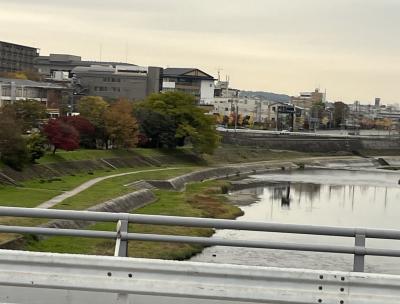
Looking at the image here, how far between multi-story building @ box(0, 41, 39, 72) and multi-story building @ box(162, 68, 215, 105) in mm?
26488

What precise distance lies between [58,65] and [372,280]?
140 m

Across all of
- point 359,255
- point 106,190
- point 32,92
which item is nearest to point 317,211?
point 106,190

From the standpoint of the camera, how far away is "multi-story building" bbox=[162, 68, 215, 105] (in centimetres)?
12912

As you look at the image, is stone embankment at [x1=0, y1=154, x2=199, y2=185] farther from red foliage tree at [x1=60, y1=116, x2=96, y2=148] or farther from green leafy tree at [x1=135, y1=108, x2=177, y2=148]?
red foliage tree at [x1=60, y1=116, x2=96, y2=148]

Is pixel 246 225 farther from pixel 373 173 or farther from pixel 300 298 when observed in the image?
pixel 373 173

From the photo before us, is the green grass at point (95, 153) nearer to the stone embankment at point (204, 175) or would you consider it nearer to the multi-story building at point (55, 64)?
the stone embankment at point (204, 175)

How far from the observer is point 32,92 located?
3159 inches

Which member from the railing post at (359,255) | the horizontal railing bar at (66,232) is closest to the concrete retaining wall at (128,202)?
the horizontal railing bar at (66,232)

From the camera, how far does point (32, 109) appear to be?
4875 cm

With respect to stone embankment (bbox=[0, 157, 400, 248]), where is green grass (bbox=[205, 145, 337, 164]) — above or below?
above

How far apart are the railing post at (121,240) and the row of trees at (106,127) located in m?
34.1

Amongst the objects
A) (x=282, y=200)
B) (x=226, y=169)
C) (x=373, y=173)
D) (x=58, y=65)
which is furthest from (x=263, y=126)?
(x=282, y=200)

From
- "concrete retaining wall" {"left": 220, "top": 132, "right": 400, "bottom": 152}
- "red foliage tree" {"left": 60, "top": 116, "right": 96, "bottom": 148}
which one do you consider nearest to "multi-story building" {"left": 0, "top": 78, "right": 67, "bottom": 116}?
"red foliage tree" {"left": 60, "top": 116, "right": 96, "bottom": 148}

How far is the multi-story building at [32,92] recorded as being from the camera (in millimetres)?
73125
